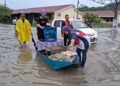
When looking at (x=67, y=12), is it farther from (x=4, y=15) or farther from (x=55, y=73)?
(x=55, y=73)

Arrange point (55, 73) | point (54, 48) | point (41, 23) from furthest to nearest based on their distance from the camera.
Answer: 1. point (41, 23)
2. point (54, 48)
3. point (55, 73)

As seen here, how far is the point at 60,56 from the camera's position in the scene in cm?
1111

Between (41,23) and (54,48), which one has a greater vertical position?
(41,23)

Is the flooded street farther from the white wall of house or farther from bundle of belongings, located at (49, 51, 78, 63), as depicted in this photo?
the white wall of house

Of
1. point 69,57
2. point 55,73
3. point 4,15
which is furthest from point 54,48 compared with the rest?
point 4,15

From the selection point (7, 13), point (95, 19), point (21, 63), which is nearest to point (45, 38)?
point (21, 63)

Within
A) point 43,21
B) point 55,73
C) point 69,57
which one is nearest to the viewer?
point 69,57

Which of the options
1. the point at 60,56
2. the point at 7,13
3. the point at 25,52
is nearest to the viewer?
the point at 60,56

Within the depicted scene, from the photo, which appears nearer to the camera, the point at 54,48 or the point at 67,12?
the point at 54,48

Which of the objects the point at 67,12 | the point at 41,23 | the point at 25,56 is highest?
the point at 41,23

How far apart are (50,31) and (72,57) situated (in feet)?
12.0

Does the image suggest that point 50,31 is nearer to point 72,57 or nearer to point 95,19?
point 72,57

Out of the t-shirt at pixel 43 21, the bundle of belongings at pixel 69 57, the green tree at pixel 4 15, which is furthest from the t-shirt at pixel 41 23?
the green tree at pixel 4 15

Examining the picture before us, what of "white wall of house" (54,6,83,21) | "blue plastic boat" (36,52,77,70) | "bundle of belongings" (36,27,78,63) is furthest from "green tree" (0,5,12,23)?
"blue plastic boat" (36,52,77,70)
